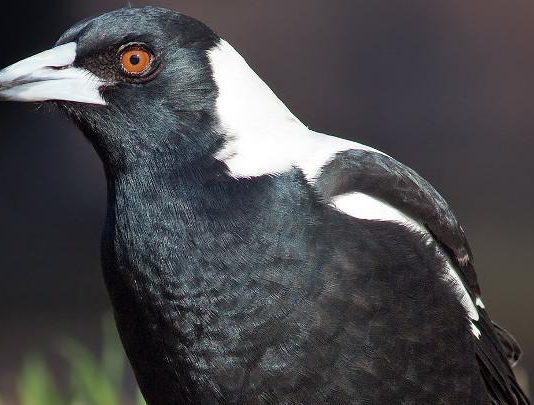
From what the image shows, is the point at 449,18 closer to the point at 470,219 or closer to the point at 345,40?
the point at 345,40

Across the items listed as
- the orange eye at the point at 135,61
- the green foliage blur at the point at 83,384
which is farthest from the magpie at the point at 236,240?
the green foliage blur at the point at 83,384

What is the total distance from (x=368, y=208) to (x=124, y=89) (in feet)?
1.57

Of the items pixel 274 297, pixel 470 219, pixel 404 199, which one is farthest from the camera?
pixel 470 219

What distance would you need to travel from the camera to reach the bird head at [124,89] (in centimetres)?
244

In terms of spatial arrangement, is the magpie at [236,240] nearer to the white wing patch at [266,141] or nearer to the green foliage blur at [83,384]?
the white wing patch at [266,141]

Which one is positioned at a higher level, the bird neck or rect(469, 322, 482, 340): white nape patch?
the bird neck

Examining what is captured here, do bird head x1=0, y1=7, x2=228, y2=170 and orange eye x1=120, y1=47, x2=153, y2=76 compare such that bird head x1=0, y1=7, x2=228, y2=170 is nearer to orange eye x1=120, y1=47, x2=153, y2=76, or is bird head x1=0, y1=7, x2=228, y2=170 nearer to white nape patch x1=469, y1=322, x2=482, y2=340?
orange eye x1=120, y1=47, x2=153, y2=76

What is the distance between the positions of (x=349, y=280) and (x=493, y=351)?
465 millimetres

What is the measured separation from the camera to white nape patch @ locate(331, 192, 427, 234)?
8.04 ft

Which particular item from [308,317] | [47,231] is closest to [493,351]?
[308,317]

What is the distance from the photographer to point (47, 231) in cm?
524

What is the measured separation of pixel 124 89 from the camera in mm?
2451

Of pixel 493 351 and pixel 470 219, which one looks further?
pixel 470 219

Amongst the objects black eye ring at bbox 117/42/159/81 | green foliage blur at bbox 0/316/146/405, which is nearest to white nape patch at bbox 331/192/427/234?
black eye ring at bbox 117/42/159/81
